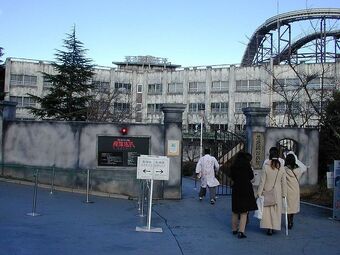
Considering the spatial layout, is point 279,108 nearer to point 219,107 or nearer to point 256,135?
point 219,107

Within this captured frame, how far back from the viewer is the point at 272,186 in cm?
1003

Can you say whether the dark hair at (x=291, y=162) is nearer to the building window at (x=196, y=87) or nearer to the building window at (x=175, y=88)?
the building window at (x=196, y=87)

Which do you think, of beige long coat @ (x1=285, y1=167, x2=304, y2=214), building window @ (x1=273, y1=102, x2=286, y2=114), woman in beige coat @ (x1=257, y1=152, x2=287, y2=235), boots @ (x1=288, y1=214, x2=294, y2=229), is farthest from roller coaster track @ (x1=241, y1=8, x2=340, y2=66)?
woman in beige coat @ (x1=257, y1=152, x2=287, y2=235)

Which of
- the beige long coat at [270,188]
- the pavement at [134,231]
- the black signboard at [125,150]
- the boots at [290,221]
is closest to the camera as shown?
the pavement at [134,231]

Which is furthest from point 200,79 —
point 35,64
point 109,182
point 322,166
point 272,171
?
point 272,171

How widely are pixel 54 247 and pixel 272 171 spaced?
187 inches

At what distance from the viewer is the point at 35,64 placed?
64.0 m

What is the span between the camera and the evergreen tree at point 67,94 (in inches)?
1221

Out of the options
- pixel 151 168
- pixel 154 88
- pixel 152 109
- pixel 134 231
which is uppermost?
pixel 154 88

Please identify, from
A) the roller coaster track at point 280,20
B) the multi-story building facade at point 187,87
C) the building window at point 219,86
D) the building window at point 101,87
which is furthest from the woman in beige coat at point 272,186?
the building window at point 219,86

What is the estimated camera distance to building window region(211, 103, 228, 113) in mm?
63188

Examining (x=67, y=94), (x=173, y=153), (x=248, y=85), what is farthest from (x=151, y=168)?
(x=248, y=85)

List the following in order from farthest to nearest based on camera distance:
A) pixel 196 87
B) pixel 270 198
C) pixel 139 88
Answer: pixel 139 88 → pixel 196 87 → pixel 270 198

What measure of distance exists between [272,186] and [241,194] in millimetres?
751
